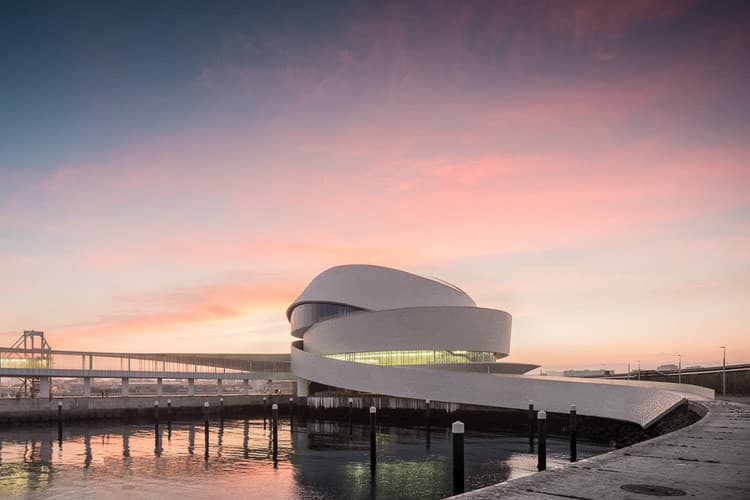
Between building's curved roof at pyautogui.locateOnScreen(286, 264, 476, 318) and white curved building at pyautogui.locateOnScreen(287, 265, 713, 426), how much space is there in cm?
10

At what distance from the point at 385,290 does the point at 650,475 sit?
5377cm

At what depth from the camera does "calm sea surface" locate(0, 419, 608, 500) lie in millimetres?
22047

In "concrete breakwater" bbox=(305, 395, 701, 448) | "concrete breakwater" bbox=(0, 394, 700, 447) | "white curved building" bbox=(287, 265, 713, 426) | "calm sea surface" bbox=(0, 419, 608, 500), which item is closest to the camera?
"calm sea surface" bbox=(0, 419, 608, 500)

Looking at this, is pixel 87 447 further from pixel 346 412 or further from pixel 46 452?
pixel 346 412

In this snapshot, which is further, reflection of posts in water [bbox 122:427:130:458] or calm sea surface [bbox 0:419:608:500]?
reflection of posts in water [bbox 122:427:130:458]

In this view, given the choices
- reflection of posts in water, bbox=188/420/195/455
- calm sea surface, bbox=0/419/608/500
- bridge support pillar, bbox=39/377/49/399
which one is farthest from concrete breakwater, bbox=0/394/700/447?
bridge support pillar, bbox=39/377/49/399

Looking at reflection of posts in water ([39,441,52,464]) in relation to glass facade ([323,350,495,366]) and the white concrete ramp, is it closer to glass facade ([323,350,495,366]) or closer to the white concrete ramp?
the white concrete ramp

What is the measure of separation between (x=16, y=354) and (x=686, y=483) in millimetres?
60599

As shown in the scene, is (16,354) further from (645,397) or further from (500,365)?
(645,397)

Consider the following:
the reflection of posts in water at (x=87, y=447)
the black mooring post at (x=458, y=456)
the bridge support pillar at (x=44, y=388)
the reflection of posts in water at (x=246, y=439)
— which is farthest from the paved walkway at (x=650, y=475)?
the bridge support pillar at (x=44, y=388)

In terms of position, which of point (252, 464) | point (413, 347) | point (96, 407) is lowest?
point (96, 407)

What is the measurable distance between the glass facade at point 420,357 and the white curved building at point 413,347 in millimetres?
92

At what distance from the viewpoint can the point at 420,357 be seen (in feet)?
189

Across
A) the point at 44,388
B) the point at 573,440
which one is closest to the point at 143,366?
the point at 44,388
